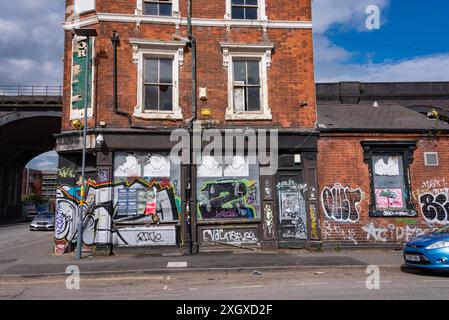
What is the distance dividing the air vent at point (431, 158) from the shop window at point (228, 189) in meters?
5.78

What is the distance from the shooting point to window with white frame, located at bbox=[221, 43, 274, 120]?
43.0 feet

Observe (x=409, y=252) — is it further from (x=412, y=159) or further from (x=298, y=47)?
(x=298, y=47)

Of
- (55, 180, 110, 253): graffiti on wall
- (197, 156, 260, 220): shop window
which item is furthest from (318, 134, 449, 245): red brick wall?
(55, 180, 110, 253): graffiti on wall

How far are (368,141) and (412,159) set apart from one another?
5.38 feet

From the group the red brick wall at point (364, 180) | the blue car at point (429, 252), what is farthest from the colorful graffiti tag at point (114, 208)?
the blue car at point (429, 252)

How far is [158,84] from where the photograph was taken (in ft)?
42.7

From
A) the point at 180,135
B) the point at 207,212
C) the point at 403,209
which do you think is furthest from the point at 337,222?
the point at 180,135

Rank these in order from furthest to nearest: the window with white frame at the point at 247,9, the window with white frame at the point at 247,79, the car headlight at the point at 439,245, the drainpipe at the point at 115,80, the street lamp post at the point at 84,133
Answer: the window with white frame at the point at 247,9, the window with white frame at the point at 247,79, the drainpipe at the point at 115,80, the street lamp post at the point at 84,133, the car headlight at the point at 439,245

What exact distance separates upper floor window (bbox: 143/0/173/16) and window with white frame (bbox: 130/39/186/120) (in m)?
1.24

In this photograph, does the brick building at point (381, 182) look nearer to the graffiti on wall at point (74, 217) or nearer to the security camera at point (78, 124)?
the graffiti on wall at point (74, 217)

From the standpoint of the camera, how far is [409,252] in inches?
356

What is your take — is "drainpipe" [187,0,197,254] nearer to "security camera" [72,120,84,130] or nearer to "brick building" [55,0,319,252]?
"brick building" [55,0,319,252]

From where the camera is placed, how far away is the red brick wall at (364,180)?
12.7 metres
